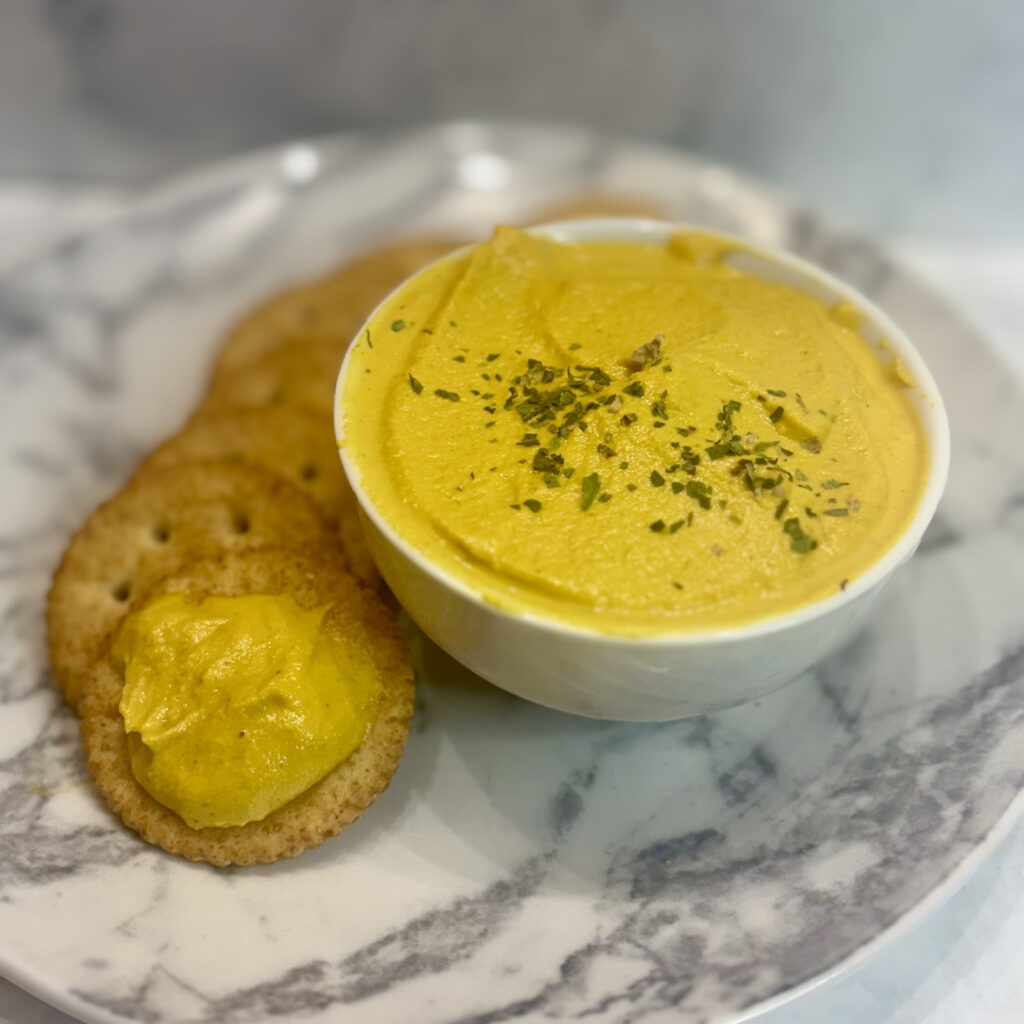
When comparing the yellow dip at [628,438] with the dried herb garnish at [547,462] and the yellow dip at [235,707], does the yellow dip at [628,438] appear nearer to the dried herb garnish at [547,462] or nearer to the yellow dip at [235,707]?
the dried herb garnish at [547,462]

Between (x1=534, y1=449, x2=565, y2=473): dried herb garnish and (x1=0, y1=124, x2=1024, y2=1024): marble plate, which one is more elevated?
(x1=534, y1=449, x2=565, y2=473): dried herb garnish

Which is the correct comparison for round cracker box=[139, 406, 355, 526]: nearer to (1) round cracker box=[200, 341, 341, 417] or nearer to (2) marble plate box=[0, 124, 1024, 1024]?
(1) round cracker box=[200, 341, 341, 417]

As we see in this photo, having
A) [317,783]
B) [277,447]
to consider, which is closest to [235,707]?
[317,783]

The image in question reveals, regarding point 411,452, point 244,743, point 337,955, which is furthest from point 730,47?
point 337,955

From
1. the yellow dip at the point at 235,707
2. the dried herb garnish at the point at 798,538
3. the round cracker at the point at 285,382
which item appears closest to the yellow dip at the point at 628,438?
the dried herb garnish at the point at 798,538

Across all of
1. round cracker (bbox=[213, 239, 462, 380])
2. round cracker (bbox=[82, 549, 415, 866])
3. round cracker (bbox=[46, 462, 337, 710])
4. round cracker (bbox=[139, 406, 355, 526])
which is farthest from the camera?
round cracker (bbox=[213, 239, 462, 380])

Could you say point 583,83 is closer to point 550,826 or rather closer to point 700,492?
point 700,492

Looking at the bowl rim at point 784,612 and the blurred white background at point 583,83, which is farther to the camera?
the blurred white background at point 583,83

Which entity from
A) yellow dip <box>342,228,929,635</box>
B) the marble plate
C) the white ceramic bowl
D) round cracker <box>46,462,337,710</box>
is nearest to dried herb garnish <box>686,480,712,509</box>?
yellow dip <box>342,228,929,635</box>
